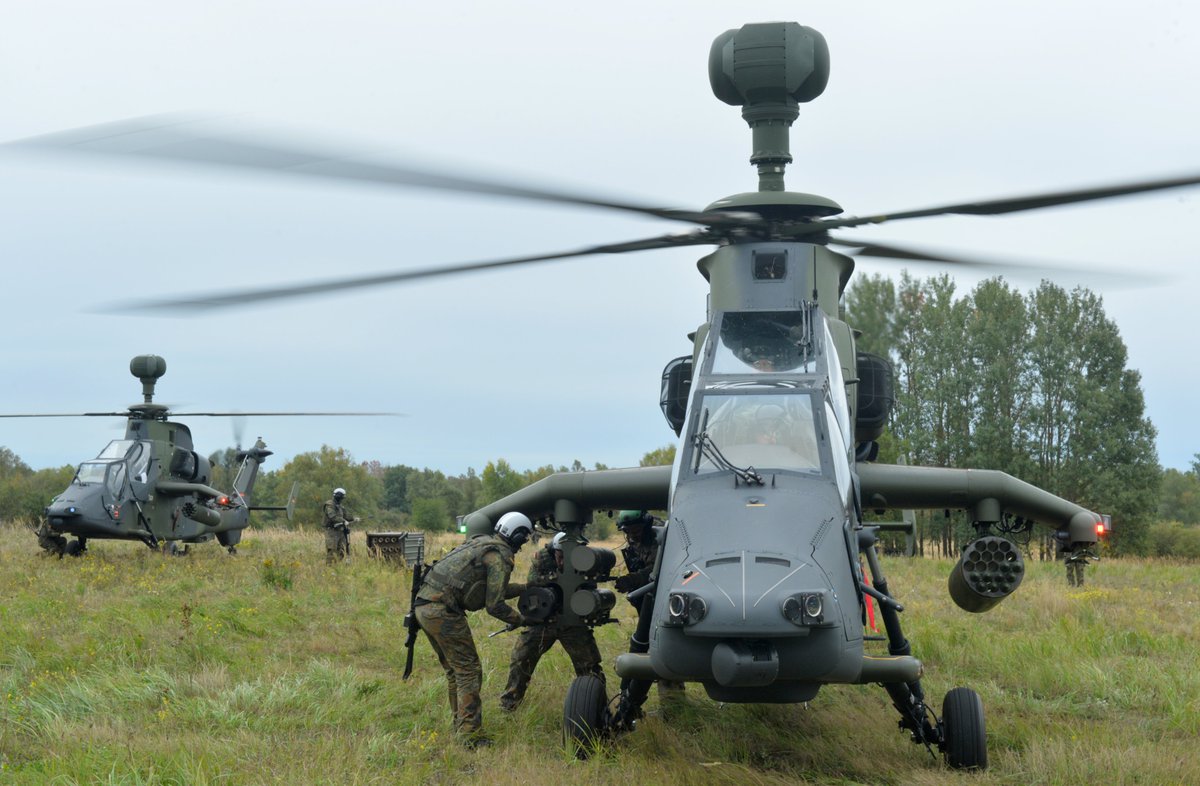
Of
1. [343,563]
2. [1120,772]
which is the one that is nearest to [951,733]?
[1120,772]

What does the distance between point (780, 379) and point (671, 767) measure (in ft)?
7.88

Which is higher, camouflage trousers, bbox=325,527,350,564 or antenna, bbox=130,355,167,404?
antenna, bbox=130,355,167,404

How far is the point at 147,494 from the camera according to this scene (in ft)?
62.9

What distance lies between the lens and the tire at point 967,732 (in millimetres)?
6395

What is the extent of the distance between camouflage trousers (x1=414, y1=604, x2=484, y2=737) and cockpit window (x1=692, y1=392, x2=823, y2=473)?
2204 millimetres

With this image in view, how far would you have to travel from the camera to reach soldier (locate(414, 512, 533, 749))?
289 inches

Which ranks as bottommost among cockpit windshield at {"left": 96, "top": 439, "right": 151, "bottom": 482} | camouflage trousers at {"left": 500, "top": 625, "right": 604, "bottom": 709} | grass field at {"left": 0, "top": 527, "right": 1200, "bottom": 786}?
grass field at {"left": 0, "top": 527, "right": 1200, "bottom": 786}

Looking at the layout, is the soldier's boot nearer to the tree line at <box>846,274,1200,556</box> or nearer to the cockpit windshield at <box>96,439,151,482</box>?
the cockpit windshield at <box>96,439,151,482</box>

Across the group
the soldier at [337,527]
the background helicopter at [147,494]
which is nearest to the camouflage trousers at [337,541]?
the soldier at [337,527]

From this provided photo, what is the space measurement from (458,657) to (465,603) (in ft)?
1.19

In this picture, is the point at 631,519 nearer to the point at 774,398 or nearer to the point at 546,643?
the point at 546,643

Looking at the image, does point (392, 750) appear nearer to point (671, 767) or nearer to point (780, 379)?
point (671, 767)

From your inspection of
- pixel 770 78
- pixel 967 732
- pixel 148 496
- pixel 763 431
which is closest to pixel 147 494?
pixel 148 496

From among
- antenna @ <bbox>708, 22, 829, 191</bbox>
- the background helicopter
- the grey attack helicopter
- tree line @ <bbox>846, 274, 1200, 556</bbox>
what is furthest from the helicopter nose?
tree line @ <bbox>846, 274, 1200, 556</bbox>
